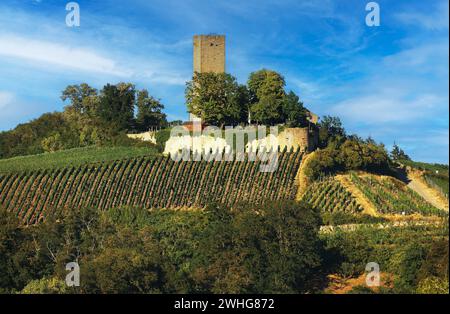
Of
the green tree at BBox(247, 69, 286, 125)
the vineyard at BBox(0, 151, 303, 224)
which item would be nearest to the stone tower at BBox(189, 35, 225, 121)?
the green tree at BBox(247, 69, 286, 125)

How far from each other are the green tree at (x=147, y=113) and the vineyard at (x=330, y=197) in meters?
14.5

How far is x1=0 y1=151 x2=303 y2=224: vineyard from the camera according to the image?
4016 cm

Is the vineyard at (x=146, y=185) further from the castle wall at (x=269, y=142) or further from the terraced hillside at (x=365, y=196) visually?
the terraced hillside at (x=365, y=196)

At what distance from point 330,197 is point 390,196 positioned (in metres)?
2.72

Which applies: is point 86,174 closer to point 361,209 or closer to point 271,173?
point 271,173

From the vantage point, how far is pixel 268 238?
1229 inches

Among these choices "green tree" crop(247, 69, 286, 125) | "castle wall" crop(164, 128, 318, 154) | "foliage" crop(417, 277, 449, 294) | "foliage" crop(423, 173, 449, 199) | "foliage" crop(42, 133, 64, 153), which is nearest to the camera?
"foliage" crop(417, 277, 449, 294)

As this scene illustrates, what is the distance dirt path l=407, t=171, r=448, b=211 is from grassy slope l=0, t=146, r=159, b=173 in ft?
42.9

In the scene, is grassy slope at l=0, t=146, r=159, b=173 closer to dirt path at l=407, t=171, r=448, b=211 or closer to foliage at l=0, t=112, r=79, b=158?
foliage at l=0, t=112, r=79, b=158

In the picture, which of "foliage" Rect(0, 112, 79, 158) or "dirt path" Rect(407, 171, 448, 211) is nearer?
"dirt path" Rect(407, 171, 448, 211)

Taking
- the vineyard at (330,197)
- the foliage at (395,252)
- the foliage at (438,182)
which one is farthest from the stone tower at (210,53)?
the foliage at (395,252)

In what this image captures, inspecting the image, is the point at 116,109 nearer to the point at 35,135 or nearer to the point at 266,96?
the point at 35,135

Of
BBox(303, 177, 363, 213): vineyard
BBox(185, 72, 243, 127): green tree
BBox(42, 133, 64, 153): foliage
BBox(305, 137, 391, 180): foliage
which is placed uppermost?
BBox(185, 72, 243, 127): green tree
